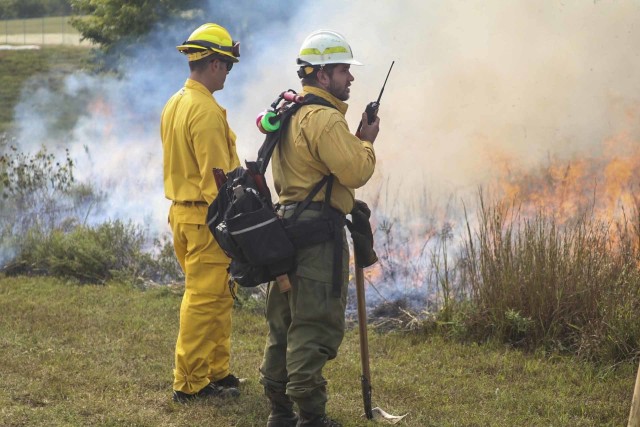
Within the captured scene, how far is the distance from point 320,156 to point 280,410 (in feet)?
4.79

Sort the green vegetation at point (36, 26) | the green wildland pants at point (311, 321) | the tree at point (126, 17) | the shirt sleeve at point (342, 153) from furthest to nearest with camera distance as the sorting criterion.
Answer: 1. the green vegetation at point (36, 26)
2. the tree at point (126, 17)
3. the green wildland pants at point (311, 321)
4. the shirt sleeve at point (342, 153)

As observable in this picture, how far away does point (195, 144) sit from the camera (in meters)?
5.30

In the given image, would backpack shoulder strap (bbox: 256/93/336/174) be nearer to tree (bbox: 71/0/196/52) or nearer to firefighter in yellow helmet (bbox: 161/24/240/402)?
firefighter in yellow helmet (bbox: 161/24/240/402)

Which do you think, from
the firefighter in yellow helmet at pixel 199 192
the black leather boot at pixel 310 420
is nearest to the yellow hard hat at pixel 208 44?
the firefighter in yellow helmet at pixel 199 192

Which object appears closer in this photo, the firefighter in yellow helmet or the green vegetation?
the firefighter in yellow helmet

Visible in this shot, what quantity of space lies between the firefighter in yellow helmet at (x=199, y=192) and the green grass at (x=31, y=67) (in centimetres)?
1200

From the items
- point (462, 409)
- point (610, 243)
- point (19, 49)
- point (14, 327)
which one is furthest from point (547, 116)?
point (19, 49)

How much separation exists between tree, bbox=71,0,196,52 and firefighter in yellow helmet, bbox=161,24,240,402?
22.7 ft

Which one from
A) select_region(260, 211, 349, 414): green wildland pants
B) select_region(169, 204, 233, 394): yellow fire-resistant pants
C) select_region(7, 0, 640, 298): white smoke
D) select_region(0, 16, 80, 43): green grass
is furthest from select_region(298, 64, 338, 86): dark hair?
select_region(0, 16, 80, 43): green grass

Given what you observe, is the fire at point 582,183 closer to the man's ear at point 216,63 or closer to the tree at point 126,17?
the man's ear at point 216,63

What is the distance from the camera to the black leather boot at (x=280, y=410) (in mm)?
4930

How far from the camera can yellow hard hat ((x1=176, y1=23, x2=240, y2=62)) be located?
5387 mm

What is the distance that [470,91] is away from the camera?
10305mm

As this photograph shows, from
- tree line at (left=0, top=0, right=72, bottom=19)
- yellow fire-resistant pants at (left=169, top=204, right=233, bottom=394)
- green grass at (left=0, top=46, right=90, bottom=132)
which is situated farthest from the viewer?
tree line at (left=0, top=0, right=72, bottom=19)
